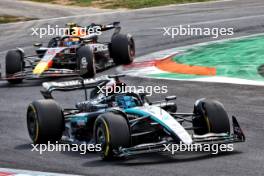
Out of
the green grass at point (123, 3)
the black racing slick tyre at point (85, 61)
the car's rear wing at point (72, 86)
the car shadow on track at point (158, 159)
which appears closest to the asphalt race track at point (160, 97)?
the car shadow on track at point (158, 159)

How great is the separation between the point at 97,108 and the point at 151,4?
2479 centimetres

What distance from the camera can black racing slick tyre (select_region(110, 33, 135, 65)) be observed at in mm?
24547

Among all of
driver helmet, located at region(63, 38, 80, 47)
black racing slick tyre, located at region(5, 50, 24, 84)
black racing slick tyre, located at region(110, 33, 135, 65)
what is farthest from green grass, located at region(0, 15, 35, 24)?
black racing slick tyre, located at region(5, 50, 24, 84)

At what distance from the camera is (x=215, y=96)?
62.4 ft

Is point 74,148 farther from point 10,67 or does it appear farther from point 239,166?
point 10,67

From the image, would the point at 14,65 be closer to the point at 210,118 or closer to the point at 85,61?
the point at 85,61

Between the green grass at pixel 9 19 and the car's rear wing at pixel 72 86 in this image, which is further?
the green grass at pixel 9 19

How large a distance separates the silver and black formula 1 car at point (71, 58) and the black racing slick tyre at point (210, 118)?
9.18 metres

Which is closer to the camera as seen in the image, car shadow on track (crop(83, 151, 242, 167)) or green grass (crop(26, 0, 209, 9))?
car shadow on track (crop(83, 151, 242, 167))

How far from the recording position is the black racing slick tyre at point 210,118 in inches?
532

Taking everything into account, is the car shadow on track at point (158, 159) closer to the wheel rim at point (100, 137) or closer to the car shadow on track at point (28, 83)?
the wheel rim at point (100, 137)

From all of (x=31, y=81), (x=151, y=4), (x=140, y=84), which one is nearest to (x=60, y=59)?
(x=31, y=81)

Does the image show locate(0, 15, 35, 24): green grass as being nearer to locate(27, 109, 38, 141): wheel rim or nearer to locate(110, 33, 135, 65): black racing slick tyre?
locate(110, 33, 135, 65): black racing slick tyre

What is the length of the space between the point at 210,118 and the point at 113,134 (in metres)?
1.68
